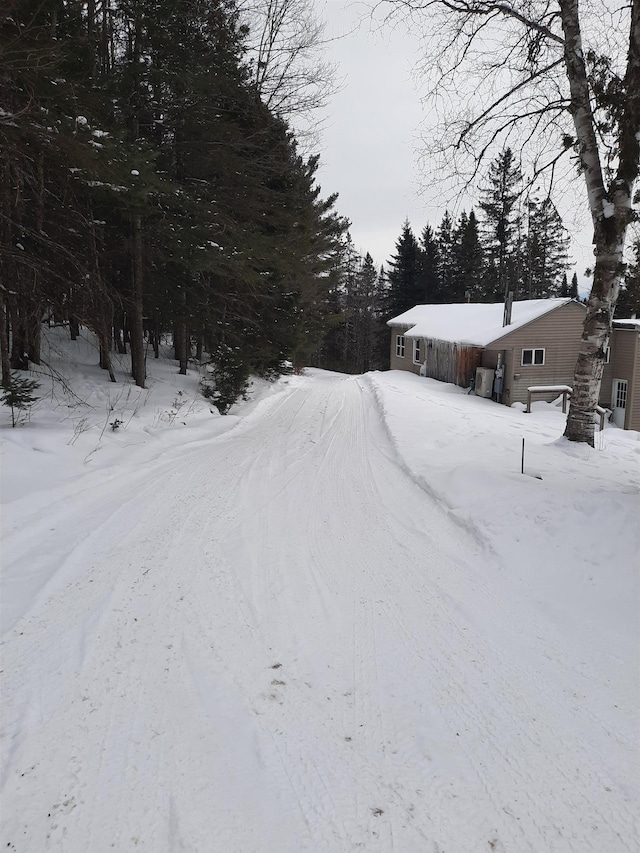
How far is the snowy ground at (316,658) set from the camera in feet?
7.04

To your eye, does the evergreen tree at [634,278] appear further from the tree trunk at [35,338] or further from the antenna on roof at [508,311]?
the antenna on roof at [508,311]

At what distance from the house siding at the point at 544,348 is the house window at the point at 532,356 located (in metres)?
0.14

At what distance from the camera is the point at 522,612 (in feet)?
12.4

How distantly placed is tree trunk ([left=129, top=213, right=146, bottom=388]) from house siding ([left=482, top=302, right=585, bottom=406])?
15.6 meters

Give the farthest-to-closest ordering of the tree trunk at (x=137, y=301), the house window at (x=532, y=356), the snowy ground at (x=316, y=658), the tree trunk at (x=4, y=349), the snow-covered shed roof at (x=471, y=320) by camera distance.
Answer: the house window at (x=532, y=356) < the snow-covered shed roof at (x=471, y=320) < the tree trunk at (x=137, y=301) < the tree trunk at (x=4, y=349) < the snowy ground at (x=316, y=658)

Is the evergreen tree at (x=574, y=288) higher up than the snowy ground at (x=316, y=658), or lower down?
higher up

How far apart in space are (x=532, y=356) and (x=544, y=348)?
678 mm

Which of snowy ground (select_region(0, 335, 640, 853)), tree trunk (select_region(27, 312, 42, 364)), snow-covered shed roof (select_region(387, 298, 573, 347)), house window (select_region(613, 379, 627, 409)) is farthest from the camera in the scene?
house window (select_region(613, 379, 627, 409))

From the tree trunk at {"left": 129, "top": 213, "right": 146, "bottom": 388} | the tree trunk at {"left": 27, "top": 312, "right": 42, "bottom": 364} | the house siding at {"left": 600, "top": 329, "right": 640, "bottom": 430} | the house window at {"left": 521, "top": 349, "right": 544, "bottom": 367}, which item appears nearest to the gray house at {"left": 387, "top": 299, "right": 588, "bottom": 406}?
the house window at {"left": 521, "top": 349, "right": 544, "bottom": 367}

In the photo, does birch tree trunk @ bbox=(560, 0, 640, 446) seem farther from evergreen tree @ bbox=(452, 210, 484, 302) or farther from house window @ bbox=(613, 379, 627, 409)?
evergreen tree @ bbox=(452, 210, 484, 302)

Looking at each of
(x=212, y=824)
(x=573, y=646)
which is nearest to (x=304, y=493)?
(x=573, y=646)

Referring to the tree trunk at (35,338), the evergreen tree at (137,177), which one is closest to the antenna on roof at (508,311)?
the evergreen tree at (137,177)

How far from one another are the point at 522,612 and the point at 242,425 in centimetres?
802

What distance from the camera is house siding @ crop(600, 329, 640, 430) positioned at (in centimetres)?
2128
